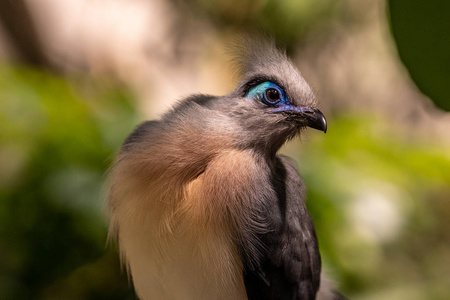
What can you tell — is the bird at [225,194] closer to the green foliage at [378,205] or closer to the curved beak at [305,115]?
the curved beak at [305,115]

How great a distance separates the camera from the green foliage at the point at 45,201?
2.43 m

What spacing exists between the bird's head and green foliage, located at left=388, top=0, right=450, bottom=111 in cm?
103

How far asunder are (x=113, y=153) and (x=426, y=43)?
5.06ft

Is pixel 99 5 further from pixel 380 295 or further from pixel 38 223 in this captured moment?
pixel 380 295

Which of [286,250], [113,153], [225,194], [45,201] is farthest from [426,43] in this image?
[45,201]

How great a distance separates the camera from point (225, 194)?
1285 millimetres

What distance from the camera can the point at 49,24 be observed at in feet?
11.6

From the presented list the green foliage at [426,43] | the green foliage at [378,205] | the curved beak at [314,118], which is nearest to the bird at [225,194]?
the curved beak at [314,118]

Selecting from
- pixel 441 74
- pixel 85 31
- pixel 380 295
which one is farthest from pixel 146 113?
pixel 441 74

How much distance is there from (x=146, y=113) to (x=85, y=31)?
124 centimetres

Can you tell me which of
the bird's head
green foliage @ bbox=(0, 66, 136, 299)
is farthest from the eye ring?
green foliage @ bbox=(0, 66, 136, 299)

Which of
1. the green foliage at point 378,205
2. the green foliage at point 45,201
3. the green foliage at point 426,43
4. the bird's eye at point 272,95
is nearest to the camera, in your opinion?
the green foliage at point 426,43

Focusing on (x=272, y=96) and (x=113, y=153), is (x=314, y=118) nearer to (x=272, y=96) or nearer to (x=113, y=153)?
(x=272, y=96)

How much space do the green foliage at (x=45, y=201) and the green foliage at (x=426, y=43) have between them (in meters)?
2.20
